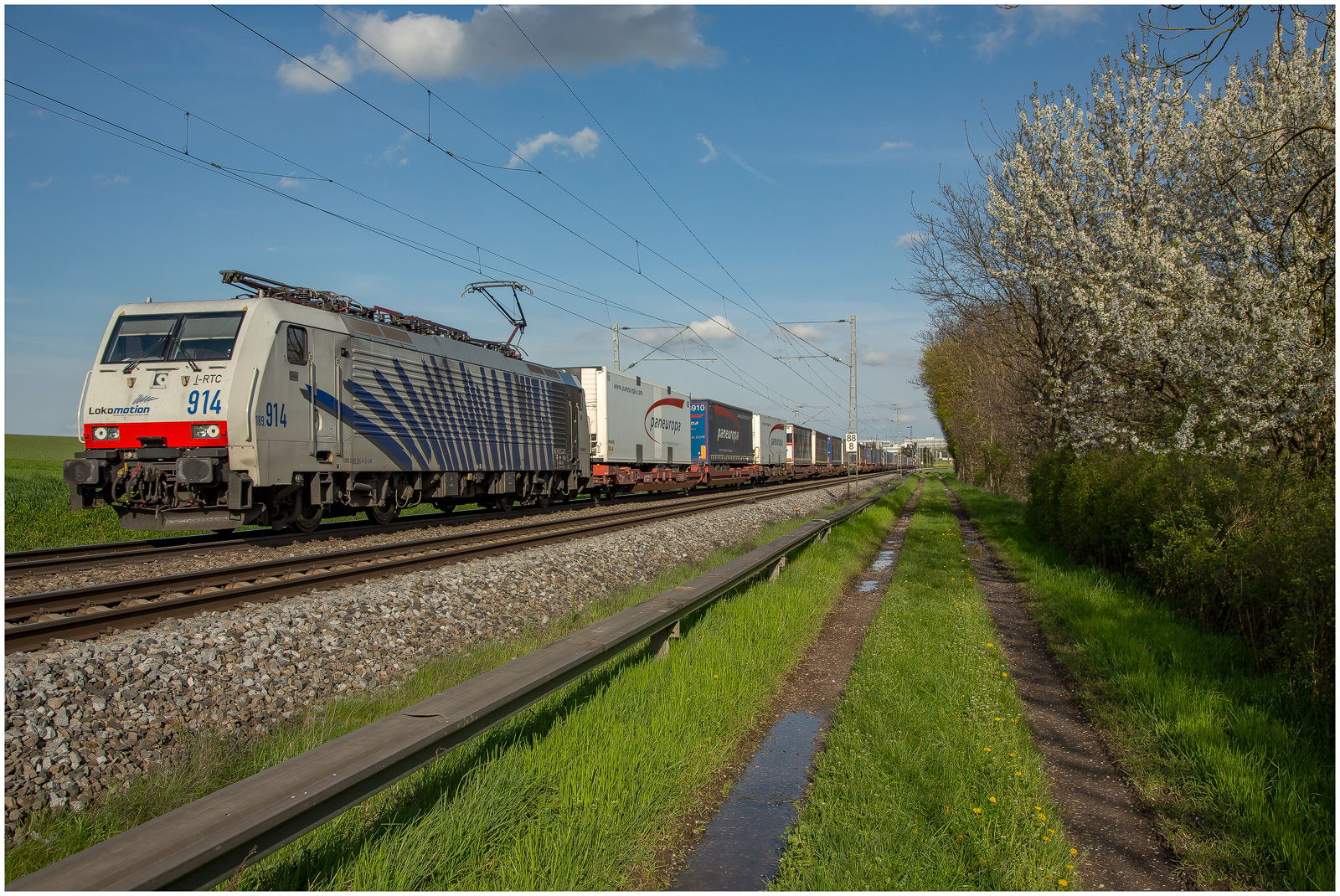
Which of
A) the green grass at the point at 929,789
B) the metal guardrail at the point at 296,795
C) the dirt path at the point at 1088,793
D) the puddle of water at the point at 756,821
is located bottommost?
the puddle of water at the point at 756,821

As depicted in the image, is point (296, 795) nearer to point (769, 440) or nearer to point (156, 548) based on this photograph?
point (156, 548)

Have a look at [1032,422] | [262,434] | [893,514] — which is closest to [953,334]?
[893,514]

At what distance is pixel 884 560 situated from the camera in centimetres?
1474

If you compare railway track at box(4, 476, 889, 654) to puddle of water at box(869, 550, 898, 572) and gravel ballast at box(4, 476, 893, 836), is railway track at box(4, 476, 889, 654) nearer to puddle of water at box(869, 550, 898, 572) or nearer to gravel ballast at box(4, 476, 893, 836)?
gravel ballast at box(4, 476, 893, 836)

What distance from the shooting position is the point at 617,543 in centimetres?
1241

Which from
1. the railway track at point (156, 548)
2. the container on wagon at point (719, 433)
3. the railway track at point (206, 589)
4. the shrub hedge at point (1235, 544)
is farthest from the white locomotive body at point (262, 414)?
the container on wagon at point (719, 433)

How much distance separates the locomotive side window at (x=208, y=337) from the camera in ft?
36.3

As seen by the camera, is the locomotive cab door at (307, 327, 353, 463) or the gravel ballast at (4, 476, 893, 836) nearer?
the gravel ballast at (4, 476, 893, 836)

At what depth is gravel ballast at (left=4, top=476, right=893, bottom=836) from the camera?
4.01 meters

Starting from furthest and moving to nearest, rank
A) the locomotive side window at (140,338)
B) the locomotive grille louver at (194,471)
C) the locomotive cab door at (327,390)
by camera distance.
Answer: the locomotive cab door at (327,390) < the locomotive side window at (140,338) < the locomotive grille louver at (194,471)

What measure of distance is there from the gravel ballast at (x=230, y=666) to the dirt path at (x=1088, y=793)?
4695mm

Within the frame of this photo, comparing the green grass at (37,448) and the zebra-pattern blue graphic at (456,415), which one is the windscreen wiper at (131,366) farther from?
the green grass at (37,448)

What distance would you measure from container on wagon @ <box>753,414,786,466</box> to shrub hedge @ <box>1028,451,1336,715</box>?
30552mm

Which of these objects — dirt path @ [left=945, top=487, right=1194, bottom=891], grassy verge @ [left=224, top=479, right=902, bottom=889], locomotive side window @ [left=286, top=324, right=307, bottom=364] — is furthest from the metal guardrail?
locomotive side window @ [left=286, top=324, right=307, bottom=364]
